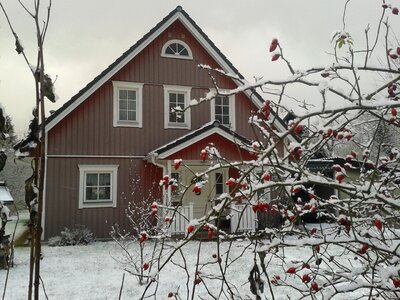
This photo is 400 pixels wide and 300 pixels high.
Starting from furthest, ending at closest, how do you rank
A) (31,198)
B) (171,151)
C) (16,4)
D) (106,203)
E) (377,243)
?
(106,203) < (171,151) < (377,243) < (16,4) < (31,198)

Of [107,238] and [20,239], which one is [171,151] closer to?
[107,238]

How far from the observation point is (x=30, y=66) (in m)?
1.47

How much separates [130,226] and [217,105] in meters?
5.62

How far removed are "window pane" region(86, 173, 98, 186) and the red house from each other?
33 mm

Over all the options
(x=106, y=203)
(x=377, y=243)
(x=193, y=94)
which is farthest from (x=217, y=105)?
(x=377, y=243)

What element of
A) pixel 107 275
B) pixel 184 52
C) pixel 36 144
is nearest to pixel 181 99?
pixel 184 52

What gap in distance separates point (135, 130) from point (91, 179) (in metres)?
2.29

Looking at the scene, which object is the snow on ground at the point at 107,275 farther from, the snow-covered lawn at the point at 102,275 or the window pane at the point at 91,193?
the window pane at the point at 91,193

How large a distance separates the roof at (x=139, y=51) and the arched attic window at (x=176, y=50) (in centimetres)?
55

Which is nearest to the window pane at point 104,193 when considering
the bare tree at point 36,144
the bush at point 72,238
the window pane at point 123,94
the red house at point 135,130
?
the red house at point 135,130

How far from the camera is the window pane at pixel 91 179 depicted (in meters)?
13.2

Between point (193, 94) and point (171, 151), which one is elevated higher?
point (193, 94)

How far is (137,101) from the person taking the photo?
13961mm

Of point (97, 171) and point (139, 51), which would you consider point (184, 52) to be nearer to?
point (139, 51)
